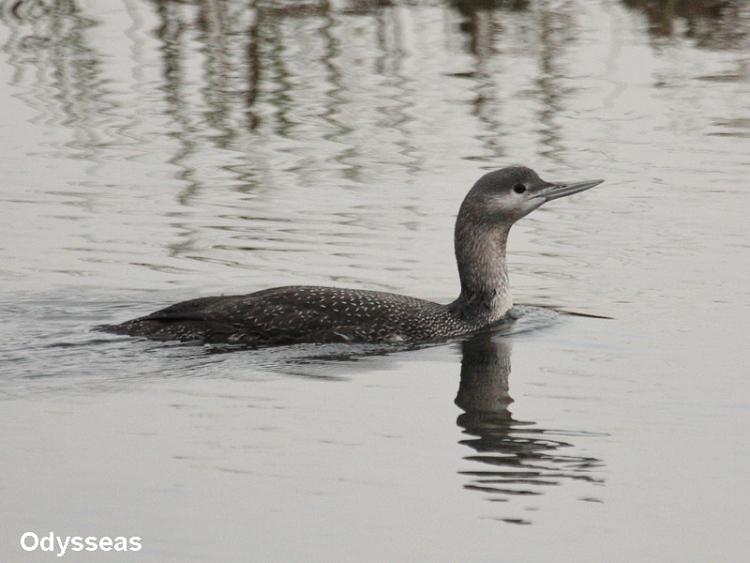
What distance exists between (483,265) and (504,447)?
2.24m

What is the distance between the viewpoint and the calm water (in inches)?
209

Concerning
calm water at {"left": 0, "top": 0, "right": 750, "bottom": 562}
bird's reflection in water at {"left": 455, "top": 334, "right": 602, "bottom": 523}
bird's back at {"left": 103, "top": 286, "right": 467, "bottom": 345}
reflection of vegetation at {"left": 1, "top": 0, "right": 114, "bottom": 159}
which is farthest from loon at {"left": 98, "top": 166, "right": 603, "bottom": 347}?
reflection of vegetation at {"left": 1, "top": 0, "right": 114, "bottom": 159}

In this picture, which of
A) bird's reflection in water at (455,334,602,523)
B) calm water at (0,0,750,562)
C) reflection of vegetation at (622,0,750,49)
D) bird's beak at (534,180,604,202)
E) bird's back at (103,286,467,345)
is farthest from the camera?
reflection of vegetation at (622,0,750,49)

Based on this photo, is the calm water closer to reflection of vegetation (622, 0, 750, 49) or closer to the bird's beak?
reflection of vegetation (622, 0, 750, 49)

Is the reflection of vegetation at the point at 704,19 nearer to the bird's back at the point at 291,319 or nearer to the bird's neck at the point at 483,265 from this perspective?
the bird's neck at the point at 483,265

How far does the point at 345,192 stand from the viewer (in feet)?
Result: 33.3

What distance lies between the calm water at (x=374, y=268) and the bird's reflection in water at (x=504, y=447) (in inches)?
0.6

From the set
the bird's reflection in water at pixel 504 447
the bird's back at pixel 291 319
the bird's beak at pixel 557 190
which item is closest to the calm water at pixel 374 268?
the bird's reflection in water at pixel 504 447

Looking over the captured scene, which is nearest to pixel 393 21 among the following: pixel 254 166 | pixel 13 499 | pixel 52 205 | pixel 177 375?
pixel 254 166

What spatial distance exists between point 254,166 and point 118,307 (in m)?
2.71

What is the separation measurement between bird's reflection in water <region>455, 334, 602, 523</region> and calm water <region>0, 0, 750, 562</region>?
0.02 metres

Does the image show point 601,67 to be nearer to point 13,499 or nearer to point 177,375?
point 177,375

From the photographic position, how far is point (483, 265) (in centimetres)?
817

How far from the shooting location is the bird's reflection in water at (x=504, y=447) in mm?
5594
